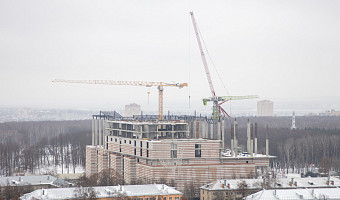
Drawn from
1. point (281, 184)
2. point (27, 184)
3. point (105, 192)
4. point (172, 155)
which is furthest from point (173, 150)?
point (105, 192)

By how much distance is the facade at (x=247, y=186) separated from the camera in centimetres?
6975

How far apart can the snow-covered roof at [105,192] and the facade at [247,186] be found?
6999 mm

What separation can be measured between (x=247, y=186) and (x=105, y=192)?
18.6m

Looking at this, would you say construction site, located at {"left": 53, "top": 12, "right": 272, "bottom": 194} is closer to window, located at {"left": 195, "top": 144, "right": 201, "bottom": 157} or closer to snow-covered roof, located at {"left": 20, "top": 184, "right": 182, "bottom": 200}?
window, located at {"left": 195, "top": 144, "right": 201, "bottom": 157}

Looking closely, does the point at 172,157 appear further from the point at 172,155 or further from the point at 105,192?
the point at 105,192

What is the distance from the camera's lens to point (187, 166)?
8588 centimetres

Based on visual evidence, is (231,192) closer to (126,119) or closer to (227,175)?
(227,175)

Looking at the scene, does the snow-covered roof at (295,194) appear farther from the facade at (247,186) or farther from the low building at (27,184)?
the low building at (27,184)

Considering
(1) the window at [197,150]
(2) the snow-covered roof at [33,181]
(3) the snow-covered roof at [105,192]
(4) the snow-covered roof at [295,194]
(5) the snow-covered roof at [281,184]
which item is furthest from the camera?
(1) the window at [197,150]

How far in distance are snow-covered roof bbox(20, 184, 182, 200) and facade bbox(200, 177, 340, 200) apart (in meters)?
7.00

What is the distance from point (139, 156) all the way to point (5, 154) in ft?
163

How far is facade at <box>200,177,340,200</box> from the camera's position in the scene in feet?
229

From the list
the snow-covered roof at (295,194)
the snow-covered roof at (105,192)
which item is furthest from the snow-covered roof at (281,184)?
the snow-covered roof at (105,192)

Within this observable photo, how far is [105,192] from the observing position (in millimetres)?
64375
